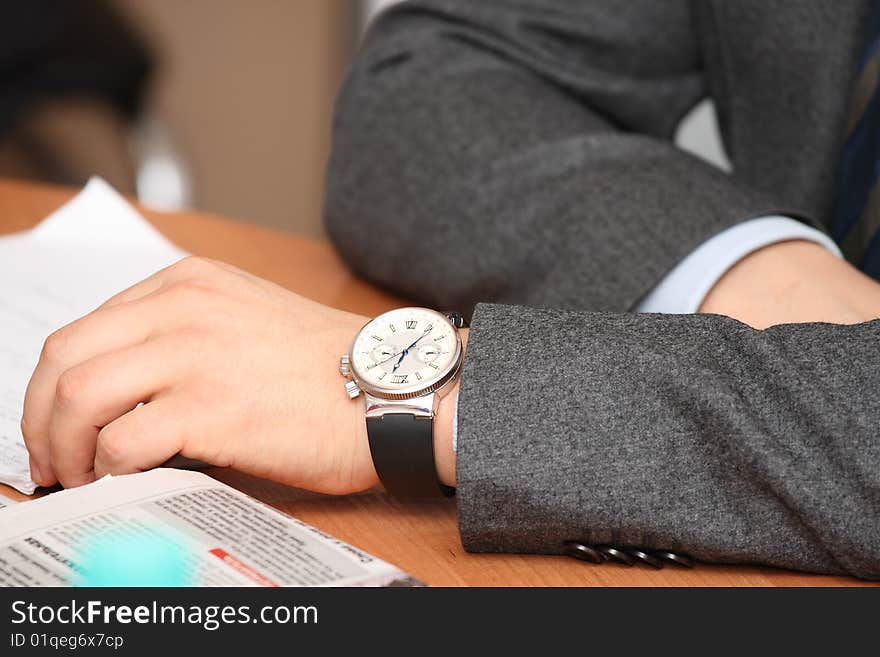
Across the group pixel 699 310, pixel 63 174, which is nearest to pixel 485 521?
pixel 699 310

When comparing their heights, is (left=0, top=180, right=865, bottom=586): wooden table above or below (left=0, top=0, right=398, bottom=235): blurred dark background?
above

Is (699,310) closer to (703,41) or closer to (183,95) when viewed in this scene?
(703,41)

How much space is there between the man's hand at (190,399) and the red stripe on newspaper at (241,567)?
0.10m

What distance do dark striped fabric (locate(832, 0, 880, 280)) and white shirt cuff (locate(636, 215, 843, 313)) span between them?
12cm

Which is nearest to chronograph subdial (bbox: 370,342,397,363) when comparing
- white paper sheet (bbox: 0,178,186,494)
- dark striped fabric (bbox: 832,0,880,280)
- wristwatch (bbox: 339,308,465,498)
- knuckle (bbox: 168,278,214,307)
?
wristwatch (bbox: 339,308,465,498)

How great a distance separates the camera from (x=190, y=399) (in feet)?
1.90

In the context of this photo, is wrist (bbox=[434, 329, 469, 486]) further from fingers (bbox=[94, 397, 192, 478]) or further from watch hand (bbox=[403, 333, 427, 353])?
fingers (bbox=[94, 397, 192, 478])

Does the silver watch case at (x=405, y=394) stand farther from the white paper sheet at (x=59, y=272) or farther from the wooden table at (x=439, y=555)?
the white paper sheet at (x=59, y=272)

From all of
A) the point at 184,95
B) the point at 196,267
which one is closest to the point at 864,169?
the point at 196,267

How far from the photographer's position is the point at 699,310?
0.76m

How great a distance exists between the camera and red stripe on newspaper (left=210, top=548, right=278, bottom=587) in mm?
468

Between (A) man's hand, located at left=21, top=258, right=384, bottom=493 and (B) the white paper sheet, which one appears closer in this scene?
(A) man's hand, located at left=21, top=258, right=384, bottom=493

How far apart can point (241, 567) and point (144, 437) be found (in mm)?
120
